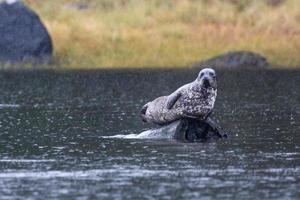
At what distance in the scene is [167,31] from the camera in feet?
232

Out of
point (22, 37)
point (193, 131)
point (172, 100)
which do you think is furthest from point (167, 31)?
point (172, 100)

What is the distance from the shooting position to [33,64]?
67188 millimetres

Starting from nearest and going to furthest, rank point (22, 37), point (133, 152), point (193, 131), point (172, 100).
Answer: point (133, 152)
point (172, 100)
point (193, 131)
point (22, 37)

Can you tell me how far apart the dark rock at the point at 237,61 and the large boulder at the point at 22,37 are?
788 cm

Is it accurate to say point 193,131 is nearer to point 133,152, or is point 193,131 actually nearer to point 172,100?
point 172,100

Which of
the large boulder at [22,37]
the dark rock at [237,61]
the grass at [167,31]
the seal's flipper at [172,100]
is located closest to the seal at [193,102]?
the seal's flipper at [172,100]

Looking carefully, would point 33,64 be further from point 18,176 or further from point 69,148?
point 18,176

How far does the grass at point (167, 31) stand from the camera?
67938 mm

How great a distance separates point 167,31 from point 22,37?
846cm

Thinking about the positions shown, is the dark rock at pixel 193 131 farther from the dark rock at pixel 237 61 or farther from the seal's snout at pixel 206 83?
the dark rock at pixel 237 61

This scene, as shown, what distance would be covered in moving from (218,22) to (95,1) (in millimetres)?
9154

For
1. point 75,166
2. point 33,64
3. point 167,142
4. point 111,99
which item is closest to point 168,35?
point 33,64

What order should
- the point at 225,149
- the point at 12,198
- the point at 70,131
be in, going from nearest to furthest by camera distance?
1. the point at 12,198
2. the point at 225,149
3. the point at 70,131

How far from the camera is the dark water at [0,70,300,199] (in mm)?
23531
